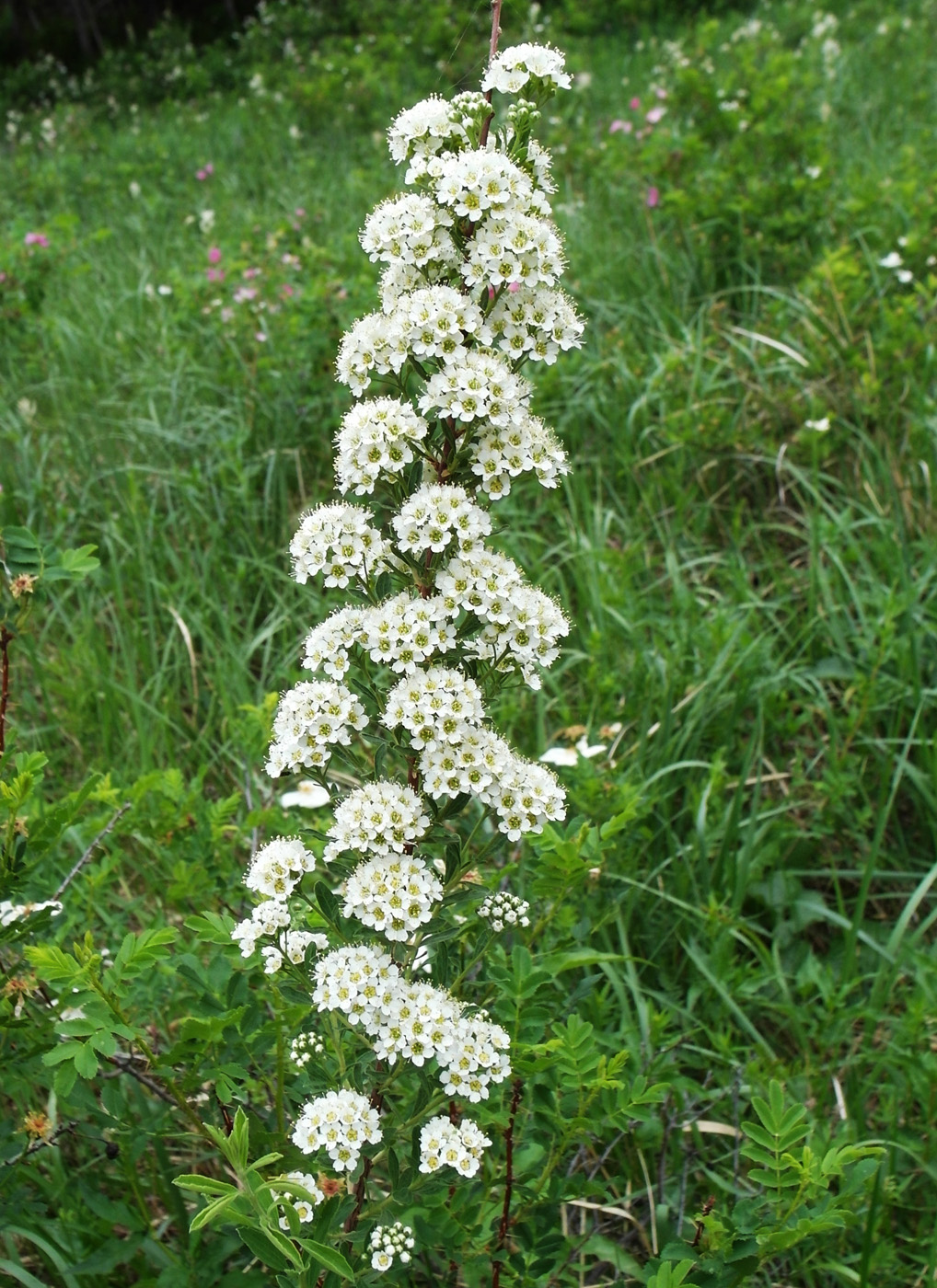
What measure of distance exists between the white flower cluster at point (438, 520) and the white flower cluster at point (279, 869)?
1.42ft

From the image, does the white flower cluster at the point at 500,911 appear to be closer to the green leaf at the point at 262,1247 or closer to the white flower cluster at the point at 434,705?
the white flower cluster at the point at 434,705

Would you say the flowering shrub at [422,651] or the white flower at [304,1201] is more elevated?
the flowering shrub at [422,651]

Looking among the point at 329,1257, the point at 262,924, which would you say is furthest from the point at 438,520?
the point at 329,1257

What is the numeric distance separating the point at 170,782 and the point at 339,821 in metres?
0.88

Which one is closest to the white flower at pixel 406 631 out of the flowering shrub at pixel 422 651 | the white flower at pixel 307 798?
the flowering shrub at pixel 422 651

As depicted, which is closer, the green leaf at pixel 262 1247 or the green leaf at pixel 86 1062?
the green leaf at pixel 262 1247

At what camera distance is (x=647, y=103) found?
6.15 meters

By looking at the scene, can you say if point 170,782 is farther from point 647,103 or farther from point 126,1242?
point 647,103

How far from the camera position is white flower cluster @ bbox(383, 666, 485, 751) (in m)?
1.41

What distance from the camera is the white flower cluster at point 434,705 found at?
141 centimetres

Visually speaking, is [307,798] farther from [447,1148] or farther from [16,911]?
[447,1148]

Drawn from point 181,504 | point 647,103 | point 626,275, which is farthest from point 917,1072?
point 647,103

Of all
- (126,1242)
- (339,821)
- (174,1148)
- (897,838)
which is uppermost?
(339,821)

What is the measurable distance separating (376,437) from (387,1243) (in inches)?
39.9
